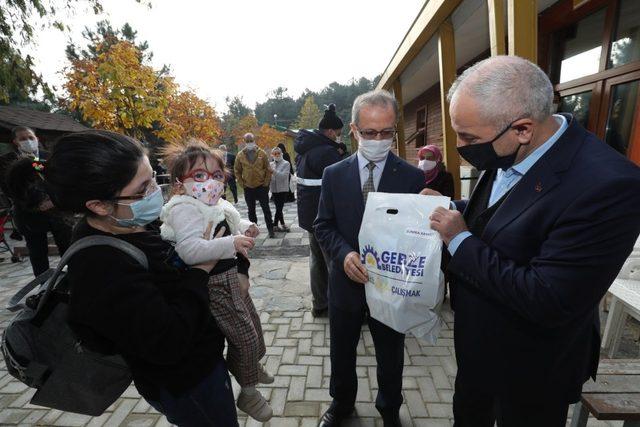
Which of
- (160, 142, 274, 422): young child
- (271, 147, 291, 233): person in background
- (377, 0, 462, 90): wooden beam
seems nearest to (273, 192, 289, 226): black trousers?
(271, 147, 291, 233): person in background

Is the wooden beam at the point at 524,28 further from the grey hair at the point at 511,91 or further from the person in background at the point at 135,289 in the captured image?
the person in background at the point at 135,289

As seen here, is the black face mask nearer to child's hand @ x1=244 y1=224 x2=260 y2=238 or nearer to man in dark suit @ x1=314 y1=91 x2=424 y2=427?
man in dark suit @ x1=314 y1=91 x2=424 y2=427

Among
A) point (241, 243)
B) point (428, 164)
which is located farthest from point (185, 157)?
point (428, 164)

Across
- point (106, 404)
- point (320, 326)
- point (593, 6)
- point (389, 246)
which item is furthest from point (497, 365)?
point (593, 6)

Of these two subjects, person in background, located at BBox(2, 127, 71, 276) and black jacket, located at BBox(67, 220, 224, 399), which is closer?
black jacket, located at BBox(67, 220, 224, 399)

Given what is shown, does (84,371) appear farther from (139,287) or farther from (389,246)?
(389,246)

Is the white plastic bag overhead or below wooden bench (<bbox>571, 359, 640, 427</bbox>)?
overhead

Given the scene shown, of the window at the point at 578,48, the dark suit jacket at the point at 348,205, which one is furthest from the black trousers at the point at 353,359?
the window at the point at 578,48

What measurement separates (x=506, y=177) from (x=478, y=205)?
0.24m

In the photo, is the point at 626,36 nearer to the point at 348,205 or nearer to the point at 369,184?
the point at 369,184

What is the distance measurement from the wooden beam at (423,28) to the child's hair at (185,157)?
361cm

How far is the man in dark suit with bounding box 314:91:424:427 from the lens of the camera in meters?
1.84

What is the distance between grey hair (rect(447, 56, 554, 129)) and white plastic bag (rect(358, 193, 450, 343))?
45cm

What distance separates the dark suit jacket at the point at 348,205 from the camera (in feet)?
6.22
